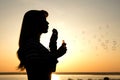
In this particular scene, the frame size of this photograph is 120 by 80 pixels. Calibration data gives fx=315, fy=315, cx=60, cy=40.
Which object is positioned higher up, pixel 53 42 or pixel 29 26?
pixel 29 26

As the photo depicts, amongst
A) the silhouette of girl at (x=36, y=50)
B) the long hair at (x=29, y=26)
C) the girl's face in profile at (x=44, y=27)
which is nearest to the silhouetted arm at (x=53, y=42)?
→ the silhouette of girl at (x=36, y=50)

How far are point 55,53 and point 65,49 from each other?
0.17 meters

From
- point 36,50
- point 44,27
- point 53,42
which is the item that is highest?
point 44,27

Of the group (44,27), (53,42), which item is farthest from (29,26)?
(53,42)

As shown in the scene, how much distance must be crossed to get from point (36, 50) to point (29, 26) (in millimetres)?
458

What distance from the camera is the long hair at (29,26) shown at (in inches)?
181

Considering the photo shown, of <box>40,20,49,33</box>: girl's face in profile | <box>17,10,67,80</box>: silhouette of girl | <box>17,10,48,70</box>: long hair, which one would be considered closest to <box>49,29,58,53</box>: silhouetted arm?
<box>17,10,67,80</box>: silhouette of girl

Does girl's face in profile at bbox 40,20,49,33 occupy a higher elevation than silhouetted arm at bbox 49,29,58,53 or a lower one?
higher

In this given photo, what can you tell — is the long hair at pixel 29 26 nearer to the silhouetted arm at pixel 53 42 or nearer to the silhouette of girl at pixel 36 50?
the silhouette of girl at pixel 36 50

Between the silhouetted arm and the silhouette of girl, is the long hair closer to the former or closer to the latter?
the silhouette of girl

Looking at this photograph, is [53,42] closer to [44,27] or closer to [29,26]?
[44,27]

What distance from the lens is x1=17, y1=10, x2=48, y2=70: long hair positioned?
181 inches

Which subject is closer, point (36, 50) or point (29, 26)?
point (36, 50)

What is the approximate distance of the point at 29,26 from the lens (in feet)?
15.3
